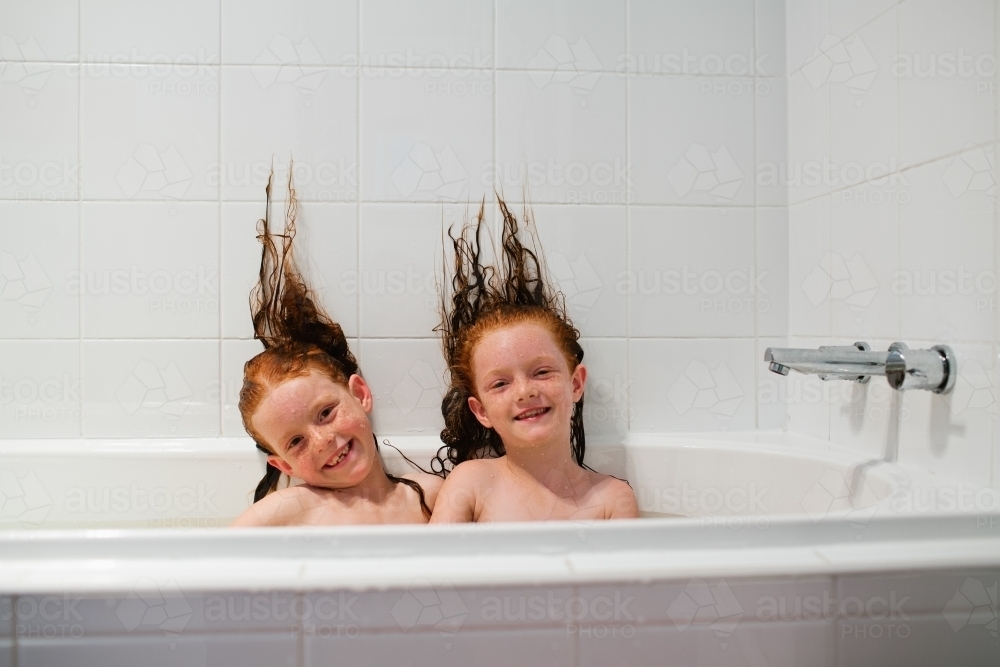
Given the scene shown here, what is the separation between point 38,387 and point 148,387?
0.22 m

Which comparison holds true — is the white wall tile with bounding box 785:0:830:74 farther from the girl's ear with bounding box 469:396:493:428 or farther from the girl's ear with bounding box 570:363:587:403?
the girl's ear with bounding box 469:396:493:428

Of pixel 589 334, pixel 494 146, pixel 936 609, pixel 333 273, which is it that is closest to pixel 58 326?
pixel 333 273

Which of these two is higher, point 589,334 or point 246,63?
point 246,63

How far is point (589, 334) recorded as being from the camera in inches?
55.2

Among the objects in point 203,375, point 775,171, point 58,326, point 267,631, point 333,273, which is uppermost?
point 775,171

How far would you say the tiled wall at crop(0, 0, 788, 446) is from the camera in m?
1.34

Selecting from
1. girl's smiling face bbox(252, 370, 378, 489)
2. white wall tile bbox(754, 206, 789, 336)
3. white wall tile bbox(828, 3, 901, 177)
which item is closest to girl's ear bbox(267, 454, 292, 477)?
girl's smiling face bbox(252, 370, 378, 489)

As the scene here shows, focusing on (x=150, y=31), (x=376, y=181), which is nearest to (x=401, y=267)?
(x=376, y=181)

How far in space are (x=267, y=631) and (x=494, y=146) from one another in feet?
3.39

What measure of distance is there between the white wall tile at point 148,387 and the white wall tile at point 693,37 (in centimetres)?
→ 111

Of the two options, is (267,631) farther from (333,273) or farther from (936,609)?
(333,273)

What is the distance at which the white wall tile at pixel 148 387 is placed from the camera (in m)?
1.35

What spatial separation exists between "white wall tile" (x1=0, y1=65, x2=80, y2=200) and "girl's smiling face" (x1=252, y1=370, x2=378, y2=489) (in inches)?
→ 26.2

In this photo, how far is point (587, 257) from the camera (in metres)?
1.39
